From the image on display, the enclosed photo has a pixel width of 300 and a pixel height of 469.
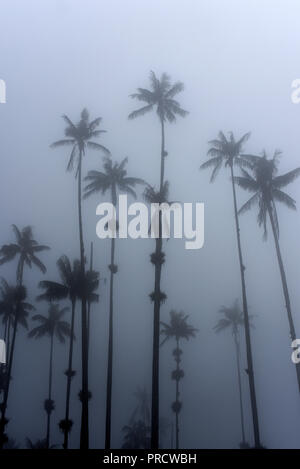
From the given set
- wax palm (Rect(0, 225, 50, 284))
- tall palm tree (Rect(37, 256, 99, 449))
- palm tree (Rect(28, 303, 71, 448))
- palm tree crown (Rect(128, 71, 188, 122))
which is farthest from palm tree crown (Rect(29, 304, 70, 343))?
palm tree crown (Rect(128, 71, 188, 122))

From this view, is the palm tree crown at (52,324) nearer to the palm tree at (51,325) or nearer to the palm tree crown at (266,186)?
the palm tree at (51,325)

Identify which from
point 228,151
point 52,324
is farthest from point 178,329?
point 228,151

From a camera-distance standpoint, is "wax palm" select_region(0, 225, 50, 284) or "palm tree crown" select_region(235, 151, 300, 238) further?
"wax palm" select_region(0, 225, 50, 284)

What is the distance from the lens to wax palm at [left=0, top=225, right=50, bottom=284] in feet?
148

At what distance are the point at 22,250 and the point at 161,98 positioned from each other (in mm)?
23034

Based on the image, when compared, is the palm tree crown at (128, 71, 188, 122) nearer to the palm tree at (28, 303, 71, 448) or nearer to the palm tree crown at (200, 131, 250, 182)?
the palm tree crown at (200, 131, 250, 182)

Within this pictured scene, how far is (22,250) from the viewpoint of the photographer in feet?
150

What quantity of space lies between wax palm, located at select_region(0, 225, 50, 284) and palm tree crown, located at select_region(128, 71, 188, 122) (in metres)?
19.3

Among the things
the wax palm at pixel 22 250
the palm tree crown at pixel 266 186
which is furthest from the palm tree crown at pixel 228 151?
the wax palm at pixel 22 250

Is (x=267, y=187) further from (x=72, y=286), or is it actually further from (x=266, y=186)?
(x=72, y=286)
